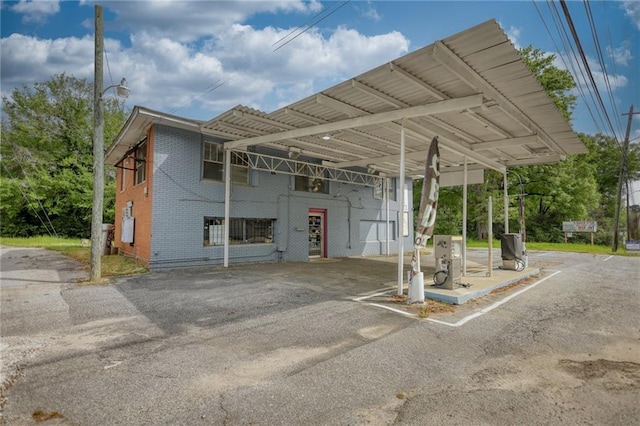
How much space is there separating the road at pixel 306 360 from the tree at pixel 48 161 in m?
23.6

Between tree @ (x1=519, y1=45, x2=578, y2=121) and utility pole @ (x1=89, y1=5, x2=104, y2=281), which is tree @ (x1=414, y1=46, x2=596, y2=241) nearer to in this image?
tree @ (x1=519, y1=45, x2=578, y2=121)

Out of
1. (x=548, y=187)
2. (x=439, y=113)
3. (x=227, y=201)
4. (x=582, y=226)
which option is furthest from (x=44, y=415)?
(x=548, y=187)

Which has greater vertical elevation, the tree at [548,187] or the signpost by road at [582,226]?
the tree at [548,187]

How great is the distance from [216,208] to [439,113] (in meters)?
7.70

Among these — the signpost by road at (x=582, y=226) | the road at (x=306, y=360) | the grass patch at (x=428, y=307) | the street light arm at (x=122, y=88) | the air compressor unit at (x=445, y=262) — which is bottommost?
the road at (x=306, y=360)

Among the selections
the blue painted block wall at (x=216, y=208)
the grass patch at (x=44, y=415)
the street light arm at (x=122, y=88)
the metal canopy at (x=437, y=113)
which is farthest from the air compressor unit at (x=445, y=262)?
the street light arm at (x=122, y=88)

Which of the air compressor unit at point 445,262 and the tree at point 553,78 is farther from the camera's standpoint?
the tree at point 553,78

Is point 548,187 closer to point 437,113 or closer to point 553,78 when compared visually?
point 553,78

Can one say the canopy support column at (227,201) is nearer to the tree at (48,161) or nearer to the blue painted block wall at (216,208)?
the blue painted block wall at (216,208)

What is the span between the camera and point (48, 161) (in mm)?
26031

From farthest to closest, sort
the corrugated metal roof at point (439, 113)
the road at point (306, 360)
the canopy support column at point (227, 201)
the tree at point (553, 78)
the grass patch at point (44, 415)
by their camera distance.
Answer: the tree at point (553, 78) < the canopy support column at point (227, 201) < the corrugated metal roof at point (439, 113) < the road at point (306, 360) < the grass patch at point (44, 415)

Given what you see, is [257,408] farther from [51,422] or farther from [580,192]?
[580,192]

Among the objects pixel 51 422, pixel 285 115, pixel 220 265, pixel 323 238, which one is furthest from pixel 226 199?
pixel 51 422

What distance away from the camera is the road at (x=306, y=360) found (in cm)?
272
